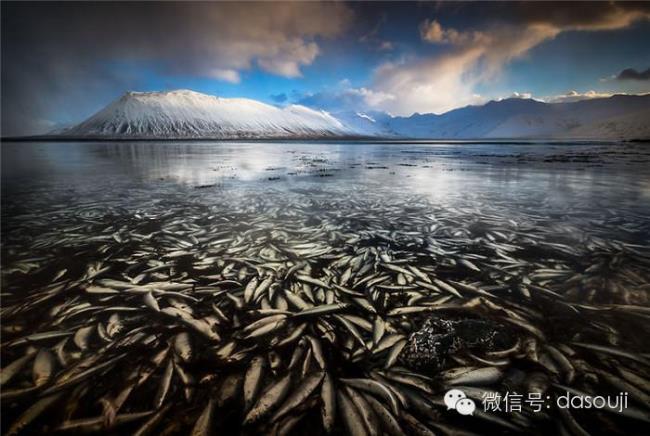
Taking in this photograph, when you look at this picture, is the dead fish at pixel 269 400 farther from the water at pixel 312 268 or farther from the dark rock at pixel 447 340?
the dark rock at pixel 447 340

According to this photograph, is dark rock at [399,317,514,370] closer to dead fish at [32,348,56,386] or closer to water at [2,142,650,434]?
water at [2,142,650,434]

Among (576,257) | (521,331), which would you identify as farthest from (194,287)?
(576,257)

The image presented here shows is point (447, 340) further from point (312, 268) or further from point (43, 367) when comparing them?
point (43, 367)

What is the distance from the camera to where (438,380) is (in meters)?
2.56

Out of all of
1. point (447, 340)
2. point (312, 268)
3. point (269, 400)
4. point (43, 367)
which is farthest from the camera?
point (312, 268)

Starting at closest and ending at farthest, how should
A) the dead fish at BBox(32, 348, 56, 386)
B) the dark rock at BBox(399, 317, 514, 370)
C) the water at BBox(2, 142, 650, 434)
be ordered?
the dead fish at BBox(32, 348, 56, 386), the water at BBox(2, 142, 650, 434), the dark rock at BBox(399, 317, 514, 370)

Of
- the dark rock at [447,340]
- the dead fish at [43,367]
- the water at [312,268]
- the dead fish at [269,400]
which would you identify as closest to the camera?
the dead fish at [269,400]

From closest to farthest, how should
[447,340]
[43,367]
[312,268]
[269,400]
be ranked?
[269,400]
[43,367]
[447,340]
[312,268]

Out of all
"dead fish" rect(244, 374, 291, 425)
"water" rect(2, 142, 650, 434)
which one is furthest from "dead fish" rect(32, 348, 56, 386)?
"dead fish" rect(244, 374, 291, 425)

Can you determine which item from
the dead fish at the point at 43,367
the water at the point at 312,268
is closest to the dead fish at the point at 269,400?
the water at the point at 312,268

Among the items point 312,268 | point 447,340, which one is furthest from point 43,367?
point 447,340

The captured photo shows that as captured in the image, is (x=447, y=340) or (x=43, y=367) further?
(x=447, y=340)

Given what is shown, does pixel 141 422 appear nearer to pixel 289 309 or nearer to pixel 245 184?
pixel 289 309

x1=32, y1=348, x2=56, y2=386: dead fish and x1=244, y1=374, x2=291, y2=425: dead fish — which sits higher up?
x1=32, y1=348, x2=56, y2=386: dead fish
